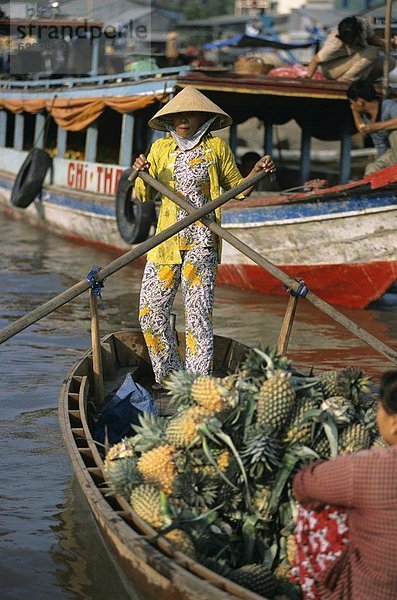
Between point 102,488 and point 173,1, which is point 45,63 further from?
point 173,1

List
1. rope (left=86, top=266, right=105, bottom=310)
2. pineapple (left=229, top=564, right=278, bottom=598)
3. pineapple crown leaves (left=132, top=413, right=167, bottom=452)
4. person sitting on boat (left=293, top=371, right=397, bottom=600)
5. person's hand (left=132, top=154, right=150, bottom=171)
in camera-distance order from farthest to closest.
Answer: person's hand (left=132, top=154, right=150, bottom=171) < rope (left=86, top=266, right=105, bottom=310) < pineapple crown leaves (left=132, top=413, right=167, bottom=452) < pineapple (left=229, top=564, right=278, bottom=598) < person sitting on boat (left=293, top=371, right=397, bottom=600)

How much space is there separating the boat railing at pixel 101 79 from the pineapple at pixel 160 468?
7.31 m

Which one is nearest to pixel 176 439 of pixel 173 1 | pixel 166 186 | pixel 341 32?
pixel 166 186

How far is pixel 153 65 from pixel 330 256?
4.88 m

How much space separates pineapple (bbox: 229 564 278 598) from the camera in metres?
3.18

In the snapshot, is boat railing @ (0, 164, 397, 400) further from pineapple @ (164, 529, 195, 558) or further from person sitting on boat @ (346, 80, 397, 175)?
person sitting on boat @ (346, 80, 397, 175)

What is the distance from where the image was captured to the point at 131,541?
3.24 meters

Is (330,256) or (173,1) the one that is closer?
(330,256)

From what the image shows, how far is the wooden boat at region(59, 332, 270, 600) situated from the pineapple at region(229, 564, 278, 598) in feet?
0.65

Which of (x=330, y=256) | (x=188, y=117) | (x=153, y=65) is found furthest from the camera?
(x=153, y=65)

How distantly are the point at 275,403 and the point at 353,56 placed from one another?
786 centimetres

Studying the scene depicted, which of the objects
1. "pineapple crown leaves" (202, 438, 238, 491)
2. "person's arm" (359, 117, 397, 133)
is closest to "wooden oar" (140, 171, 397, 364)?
"pineapple crown leaves" (202, 438, 238, 491)

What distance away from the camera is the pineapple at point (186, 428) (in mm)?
3537

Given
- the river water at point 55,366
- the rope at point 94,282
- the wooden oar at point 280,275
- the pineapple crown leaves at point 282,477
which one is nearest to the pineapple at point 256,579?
the pineapple crown leaves at point 282,477
